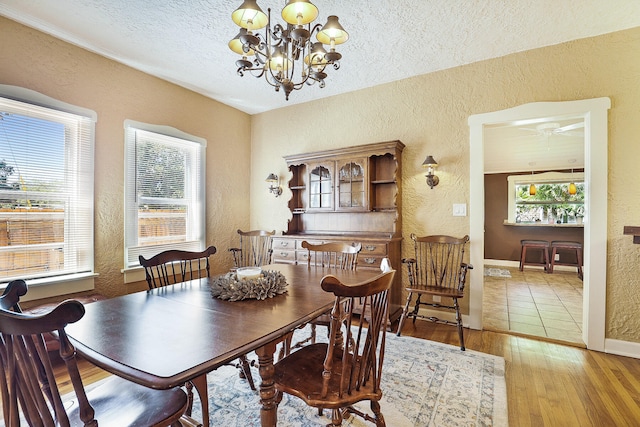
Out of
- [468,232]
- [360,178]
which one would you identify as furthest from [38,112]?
[468,232]

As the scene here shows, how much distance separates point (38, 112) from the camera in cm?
254

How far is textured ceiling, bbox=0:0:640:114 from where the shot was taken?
2275 millimetres

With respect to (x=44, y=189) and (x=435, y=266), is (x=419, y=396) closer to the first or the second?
(x=435, y=266)

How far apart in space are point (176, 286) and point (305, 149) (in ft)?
9.29

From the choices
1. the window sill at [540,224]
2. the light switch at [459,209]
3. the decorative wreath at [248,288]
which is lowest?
the decorative wreath at [248,288]

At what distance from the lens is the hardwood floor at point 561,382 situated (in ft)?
5.63

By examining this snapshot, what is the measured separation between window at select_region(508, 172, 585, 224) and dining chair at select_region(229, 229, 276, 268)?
5.70 m

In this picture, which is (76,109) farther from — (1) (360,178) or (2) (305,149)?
(1) (360,178)

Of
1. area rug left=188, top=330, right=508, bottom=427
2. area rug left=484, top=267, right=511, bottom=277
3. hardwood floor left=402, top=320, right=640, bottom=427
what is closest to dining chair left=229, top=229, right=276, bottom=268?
area rug left=188, top=330, right=508, bottom=427

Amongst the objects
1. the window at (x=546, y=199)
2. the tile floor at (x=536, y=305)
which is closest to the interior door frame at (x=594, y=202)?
the tile floor at (x=536, y=305)

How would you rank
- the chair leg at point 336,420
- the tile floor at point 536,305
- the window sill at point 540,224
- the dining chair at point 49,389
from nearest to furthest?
the dining chair at point 49,389 → the chair leg at point 336,420 → the tile floor at point 536,305 → the window sill at point 540,224

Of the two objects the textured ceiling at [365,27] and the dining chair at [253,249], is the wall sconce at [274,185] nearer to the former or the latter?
the dining chair at [253,249]

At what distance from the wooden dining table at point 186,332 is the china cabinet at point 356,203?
179 cm

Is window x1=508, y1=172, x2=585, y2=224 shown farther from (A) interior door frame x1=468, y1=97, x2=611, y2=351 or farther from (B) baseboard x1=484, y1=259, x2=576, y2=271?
(A) interior door frame x1=468, y1=97, x2=611, y2=351
